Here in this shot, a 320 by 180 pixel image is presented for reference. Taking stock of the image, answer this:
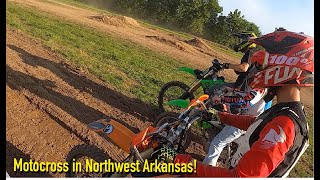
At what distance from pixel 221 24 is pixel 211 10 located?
4.57 m

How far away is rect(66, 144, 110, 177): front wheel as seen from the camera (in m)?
3.90

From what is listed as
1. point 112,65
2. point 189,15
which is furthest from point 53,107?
point 189,15

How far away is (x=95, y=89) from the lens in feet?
26.2

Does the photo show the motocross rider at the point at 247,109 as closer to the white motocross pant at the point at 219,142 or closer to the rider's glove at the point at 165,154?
the white motocross pant at the point at 219,142

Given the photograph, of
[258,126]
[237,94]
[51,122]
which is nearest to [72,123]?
[51,122]

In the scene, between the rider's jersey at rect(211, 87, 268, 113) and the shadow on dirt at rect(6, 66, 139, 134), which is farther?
the shadow on dirt at rect(6, 66, 139, 134)

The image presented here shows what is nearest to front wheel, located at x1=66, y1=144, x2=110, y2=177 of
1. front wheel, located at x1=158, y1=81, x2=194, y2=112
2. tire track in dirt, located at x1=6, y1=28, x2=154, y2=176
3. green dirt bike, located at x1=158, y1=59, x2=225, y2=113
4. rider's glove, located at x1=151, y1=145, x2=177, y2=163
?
tire track in dirt, located at x1=6, y1=28, x2=154, y2=176

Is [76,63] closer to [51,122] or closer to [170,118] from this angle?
[51,122]

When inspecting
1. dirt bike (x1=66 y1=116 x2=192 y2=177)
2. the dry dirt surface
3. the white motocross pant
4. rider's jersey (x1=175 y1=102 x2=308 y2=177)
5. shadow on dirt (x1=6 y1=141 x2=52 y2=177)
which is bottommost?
shadow on dirt (x1=6 y1=141 x2=52 y2=177)

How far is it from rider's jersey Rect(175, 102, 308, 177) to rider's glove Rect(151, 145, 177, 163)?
0.10m

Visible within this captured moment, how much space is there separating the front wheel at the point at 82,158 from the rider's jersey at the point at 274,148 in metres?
1.37

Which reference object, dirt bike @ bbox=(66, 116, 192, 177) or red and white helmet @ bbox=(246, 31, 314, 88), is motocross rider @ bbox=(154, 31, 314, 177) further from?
dirt bike @ bbox=(66, 116, 192, 177)

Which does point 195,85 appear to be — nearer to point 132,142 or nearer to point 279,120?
point 132,142

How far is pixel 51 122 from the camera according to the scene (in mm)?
5711
